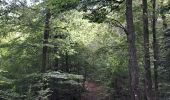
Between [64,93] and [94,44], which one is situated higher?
[94,44]

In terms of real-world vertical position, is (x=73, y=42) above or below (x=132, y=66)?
above

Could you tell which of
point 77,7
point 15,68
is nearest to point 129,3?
point 77,7

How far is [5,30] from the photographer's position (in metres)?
16.9

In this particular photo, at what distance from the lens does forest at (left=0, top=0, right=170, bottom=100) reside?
12.3 metres

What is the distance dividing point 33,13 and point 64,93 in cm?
1383

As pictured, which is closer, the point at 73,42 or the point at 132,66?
the point at 132,66

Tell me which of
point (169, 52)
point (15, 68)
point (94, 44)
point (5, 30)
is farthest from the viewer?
point (94, 44)

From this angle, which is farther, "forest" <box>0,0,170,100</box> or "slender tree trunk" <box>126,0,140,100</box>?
"forest" <box>0,0,170,100</box>

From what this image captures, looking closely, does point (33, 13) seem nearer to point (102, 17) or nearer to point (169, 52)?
point (102, 17)

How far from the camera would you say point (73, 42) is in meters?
19.6

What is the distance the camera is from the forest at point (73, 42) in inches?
485

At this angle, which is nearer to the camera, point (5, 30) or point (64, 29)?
point (5, 30)

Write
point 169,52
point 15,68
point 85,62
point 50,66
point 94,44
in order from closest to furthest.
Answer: point 169,52 → point 15,68 → point 50,66 → point 85,62 → point 94,44

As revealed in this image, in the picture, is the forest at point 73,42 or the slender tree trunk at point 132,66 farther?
the forest at point 73,42
